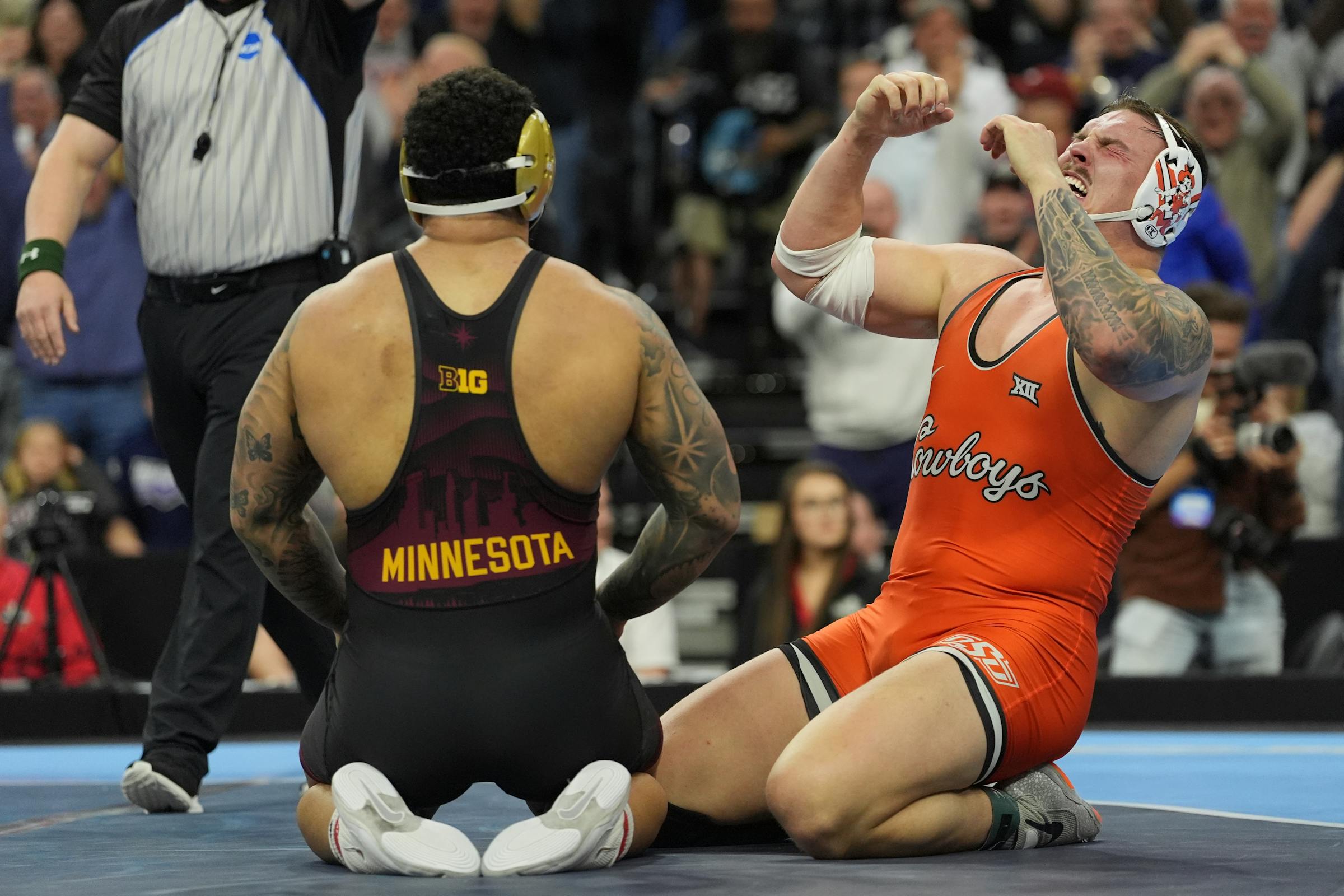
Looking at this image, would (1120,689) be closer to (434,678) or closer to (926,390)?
(926,390)

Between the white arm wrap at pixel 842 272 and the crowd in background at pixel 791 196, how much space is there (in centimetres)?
240

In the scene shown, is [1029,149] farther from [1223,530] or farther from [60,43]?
[60,43]

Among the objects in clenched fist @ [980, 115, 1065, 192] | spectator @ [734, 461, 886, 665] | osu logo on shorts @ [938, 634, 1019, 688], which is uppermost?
clenched fist @ [980, 115, 1065, 192]

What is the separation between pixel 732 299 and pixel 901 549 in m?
5.47

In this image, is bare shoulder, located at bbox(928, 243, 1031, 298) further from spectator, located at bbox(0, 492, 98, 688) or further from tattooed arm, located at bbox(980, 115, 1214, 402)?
spectator, located at bbox(0, 492, 98, 688)

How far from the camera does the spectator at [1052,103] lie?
288 inches

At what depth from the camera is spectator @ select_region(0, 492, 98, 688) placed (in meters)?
6.43

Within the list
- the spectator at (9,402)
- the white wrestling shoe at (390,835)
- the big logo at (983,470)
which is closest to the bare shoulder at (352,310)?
the white wrestling shoe at (390,835)

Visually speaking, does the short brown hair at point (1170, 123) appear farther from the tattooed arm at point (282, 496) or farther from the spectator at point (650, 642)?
the spectator at point (650, 642)

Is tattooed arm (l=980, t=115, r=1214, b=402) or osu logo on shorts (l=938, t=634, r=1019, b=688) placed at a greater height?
tattooed arm (l=980, t=115, r=1214, b=402)

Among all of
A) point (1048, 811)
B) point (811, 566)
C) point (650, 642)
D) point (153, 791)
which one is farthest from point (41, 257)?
point (811, 566)

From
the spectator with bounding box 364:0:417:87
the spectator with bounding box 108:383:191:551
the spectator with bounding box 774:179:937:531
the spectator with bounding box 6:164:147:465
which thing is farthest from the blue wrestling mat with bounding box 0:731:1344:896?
the spectator with bounding box 364:0:417:87

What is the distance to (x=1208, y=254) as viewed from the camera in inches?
270

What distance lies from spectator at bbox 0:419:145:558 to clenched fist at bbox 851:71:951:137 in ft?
13.8
